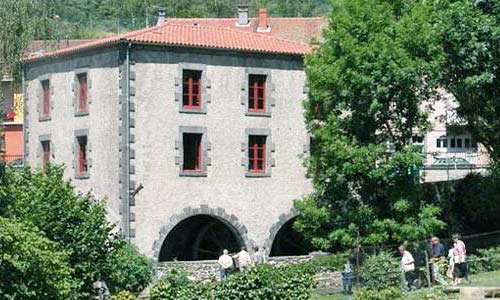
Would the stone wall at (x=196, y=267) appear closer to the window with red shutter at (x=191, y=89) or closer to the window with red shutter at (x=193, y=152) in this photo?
the window with red shutter at (x=193, y=152)

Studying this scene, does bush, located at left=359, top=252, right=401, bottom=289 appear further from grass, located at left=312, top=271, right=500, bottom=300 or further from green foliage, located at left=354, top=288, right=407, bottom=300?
green foliage, located at left=354, top=288, right=407, bottom=300

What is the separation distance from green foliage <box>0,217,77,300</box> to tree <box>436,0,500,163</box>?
14.9 metres

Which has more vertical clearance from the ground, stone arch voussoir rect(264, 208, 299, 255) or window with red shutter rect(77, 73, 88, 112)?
window with red shutter rect(77, 73, 88, 112)

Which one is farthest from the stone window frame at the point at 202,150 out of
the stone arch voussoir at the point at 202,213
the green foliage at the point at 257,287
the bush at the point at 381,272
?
the green foliage at the point at 257,287

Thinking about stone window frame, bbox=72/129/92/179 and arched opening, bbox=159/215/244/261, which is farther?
arched opening, bbox=159/215/244/261

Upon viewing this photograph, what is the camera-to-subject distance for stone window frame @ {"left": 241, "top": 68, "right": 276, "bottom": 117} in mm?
49094

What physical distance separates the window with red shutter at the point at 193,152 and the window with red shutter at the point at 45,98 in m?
6.83

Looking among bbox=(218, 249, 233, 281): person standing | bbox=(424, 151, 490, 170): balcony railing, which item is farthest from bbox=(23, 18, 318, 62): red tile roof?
bbox=(218, 249, 233, 281): person standing

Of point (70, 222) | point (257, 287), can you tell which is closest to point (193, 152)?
point (70, 222)

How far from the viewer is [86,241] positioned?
126ft

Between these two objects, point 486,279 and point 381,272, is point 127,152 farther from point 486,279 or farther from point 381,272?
point 486,279

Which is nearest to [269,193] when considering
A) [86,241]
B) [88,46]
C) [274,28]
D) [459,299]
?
[88,46]

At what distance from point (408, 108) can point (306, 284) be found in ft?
33.1

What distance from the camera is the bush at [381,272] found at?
118 ft
